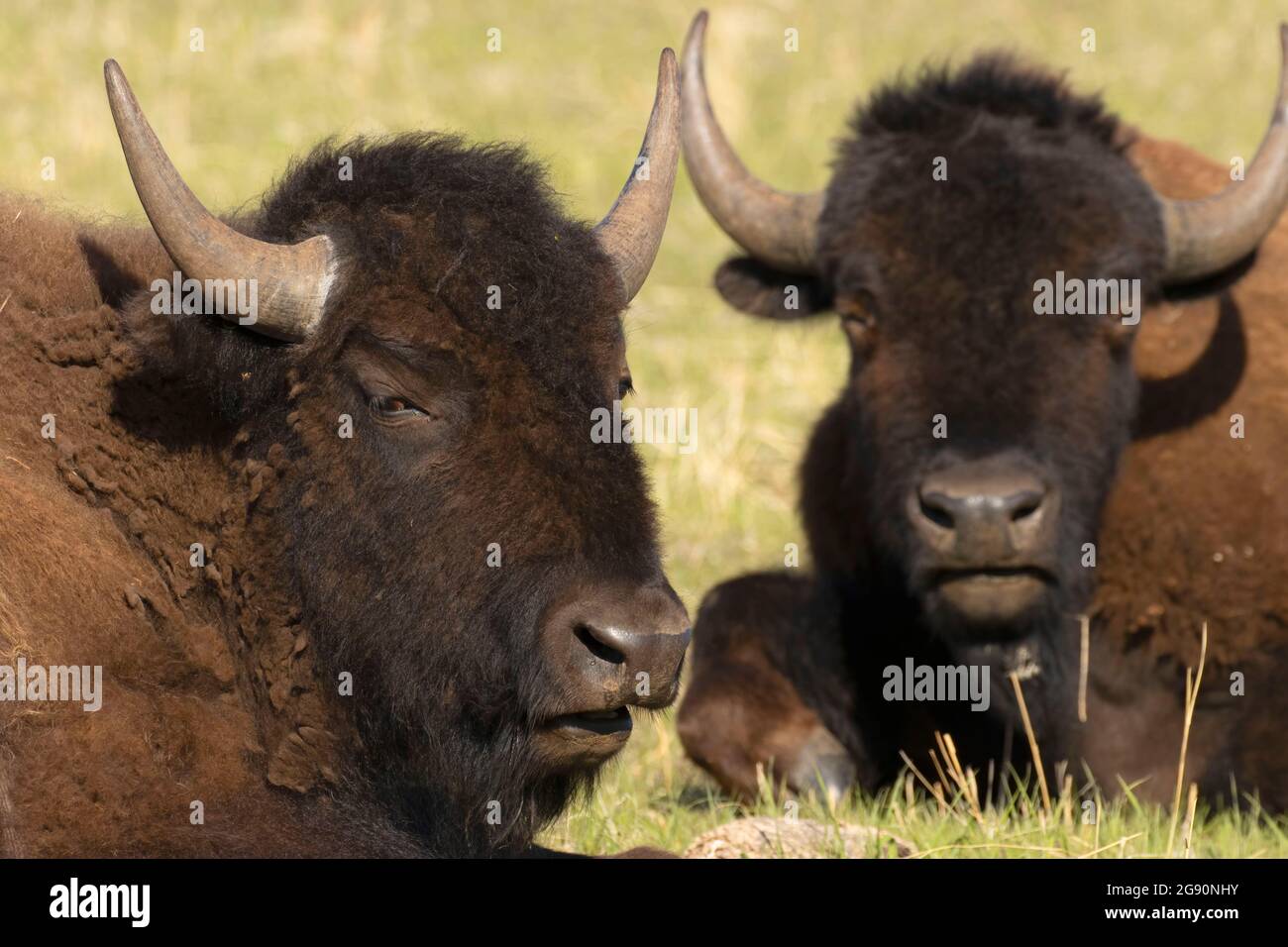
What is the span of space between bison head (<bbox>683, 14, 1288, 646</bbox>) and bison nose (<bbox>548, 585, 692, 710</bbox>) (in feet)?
8.55

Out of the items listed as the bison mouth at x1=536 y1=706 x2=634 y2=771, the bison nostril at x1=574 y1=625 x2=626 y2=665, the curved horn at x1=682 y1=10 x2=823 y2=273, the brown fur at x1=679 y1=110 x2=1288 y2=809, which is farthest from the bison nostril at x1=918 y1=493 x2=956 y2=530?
the bison nostril at x1=574 y1=625 x2=626 y2=665

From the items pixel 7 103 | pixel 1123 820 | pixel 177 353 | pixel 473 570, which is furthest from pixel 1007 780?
pixel 7 103

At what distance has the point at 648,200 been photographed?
5.90 metres

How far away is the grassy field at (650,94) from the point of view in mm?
13430

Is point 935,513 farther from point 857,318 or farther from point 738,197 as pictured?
point 738,197

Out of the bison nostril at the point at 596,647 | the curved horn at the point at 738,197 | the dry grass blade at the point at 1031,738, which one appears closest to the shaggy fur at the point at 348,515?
the bison nostril at the point at 596,647

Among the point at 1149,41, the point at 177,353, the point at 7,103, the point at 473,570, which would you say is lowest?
the point at 473,570

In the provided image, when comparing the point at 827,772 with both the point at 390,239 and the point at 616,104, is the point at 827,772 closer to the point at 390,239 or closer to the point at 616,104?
the point at 390,239

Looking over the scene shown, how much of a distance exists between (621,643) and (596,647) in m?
0.12

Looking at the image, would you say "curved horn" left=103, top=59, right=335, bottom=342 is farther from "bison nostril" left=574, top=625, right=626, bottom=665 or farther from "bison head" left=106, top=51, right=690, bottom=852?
"bison nostril" left=574, top=625, right=626, bottom=665

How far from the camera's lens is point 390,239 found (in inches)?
196

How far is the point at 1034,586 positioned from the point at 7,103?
626 inches

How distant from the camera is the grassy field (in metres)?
13.4

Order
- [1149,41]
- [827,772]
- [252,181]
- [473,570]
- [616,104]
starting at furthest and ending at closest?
[1149,41]
[616,104]
[252,181]
[827,772]
[473,570]
